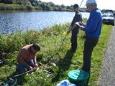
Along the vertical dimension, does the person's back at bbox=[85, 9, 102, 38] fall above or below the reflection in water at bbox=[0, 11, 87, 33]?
above

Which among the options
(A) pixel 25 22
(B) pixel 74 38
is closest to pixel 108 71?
(B) pixel 74 38

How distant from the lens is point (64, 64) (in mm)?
11461

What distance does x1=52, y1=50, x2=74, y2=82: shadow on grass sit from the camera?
32.1 feet

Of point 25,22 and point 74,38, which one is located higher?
point 74,38

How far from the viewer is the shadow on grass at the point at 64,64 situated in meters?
9.79

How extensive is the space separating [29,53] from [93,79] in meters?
2.34

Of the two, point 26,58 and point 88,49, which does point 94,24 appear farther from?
point 26,58

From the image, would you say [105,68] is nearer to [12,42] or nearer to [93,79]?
[93,79]

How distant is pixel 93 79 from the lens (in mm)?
9656

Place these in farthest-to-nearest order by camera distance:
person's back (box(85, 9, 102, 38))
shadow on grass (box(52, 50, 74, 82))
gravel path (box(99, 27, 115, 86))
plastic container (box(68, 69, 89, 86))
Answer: shadow on grass (box(52, 50, 74, 82))
gravel path (box(99, 27, 115, 86))
person's back (box(85, 9, 102, 38))
plastic container (box(68, 69, 89, 86))

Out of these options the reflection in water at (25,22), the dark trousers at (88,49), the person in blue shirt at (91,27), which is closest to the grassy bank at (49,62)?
the dark trousers at (88,49)

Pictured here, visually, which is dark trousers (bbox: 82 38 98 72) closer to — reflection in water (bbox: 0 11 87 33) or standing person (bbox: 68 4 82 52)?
standing person (bbox: 68 4 82 52)

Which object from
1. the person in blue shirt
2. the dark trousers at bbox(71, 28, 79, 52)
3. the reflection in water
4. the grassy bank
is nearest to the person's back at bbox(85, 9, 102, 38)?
the person in blue shirt

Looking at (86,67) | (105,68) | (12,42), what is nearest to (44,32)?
(12,42)
